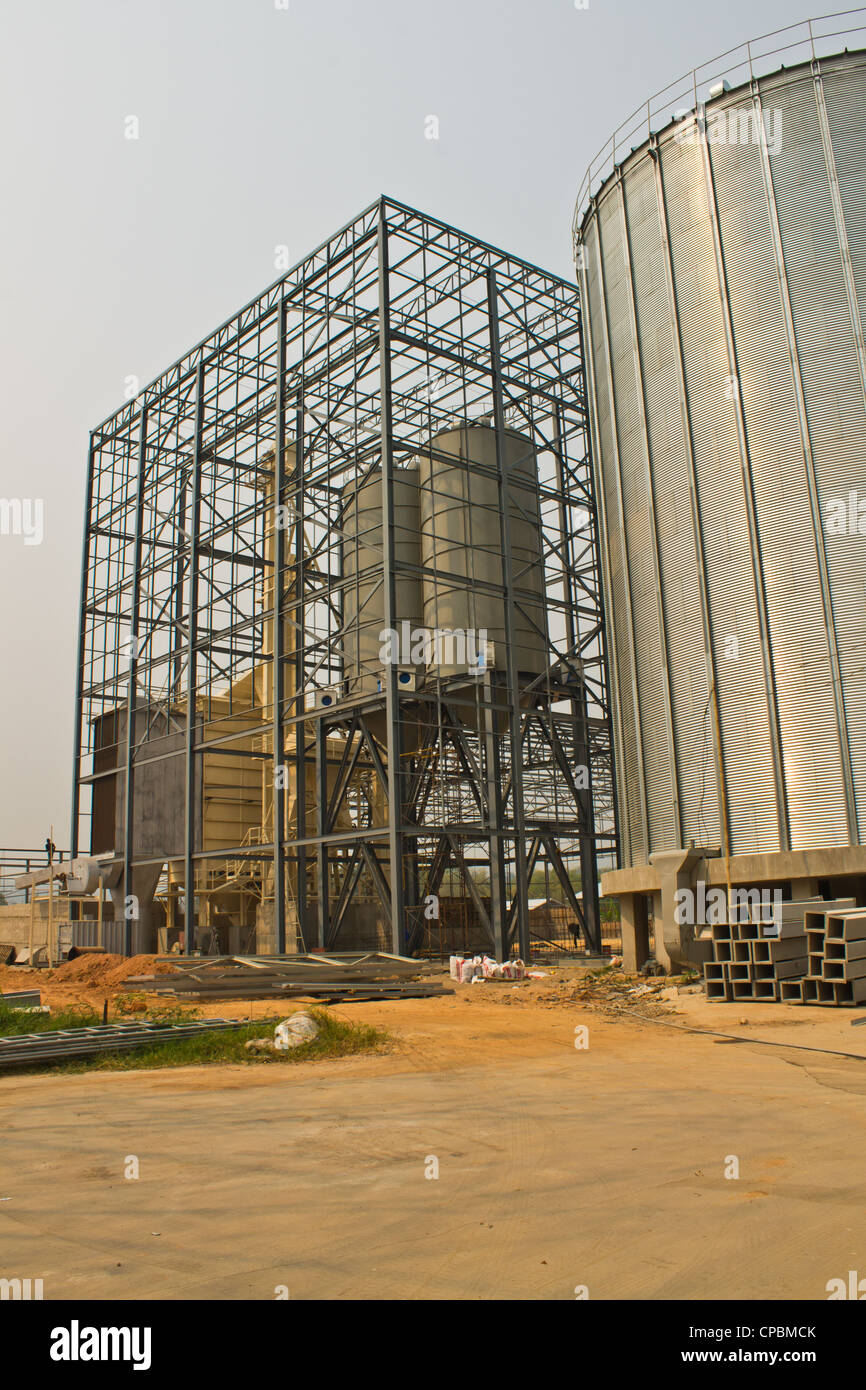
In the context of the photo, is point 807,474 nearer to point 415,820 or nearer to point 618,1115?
point 618,1115

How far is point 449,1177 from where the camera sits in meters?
6.08

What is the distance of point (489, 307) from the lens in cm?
3272

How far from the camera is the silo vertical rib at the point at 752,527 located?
17.6 metres

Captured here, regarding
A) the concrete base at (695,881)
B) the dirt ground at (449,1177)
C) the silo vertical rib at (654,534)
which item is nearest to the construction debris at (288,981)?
the concrete base at (695,881)

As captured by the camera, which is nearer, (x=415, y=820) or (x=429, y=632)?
(x=429, y=632)

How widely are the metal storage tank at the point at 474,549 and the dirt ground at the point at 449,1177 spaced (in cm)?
1956

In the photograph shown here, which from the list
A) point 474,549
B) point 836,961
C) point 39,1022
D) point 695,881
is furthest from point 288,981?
point 474,549

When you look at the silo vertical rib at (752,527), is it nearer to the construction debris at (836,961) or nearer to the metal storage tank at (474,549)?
the construction debris at (836,961)

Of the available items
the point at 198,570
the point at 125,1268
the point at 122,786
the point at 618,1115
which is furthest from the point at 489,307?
the point at 125,1268

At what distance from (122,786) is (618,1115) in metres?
36.6

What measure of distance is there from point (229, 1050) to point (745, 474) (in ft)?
44.1
